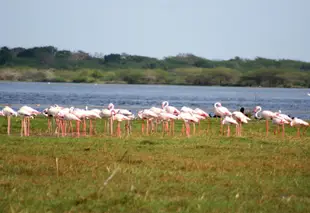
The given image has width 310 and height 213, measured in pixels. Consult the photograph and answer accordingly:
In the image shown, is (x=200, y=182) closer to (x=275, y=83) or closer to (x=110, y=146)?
(x=110, y=146)

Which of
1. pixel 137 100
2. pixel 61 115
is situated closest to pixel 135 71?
pixel 137 100

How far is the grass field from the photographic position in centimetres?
1001

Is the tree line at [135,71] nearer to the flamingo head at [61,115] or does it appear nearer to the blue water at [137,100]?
the blue water at [137,100]

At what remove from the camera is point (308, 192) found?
11375 mm

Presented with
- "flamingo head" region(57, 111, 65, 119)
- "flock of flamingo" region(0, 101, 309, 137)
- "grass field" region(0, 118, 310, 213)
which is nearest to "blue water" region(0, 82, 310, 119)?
"flock of flamingo" region(0, 101, 309, 137)

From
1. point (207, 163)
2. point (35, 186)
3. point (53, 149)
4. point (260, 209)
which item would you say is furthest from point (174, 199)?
point (53, 149)

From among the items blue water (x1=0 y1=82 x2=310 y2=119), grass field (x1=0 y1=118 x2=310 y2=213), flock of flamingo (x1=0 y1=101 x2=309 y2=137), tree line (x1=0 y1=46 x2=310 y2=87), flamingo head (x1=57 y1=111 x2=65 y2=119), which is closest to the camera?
grass field (x1=0 y1=118 x2=310 y2=213)

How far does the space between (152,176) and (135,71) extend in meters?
140

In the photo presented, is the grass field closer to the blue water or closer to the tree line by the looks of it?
the blue water

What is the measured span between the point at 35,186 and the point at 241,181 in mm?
3196

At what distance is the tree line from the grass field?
12755 cm

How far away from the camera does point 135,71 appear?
152m

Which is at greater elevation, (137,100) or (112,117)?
(112,117)

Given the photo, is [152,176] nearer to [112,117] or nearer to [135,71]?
[112,117]
